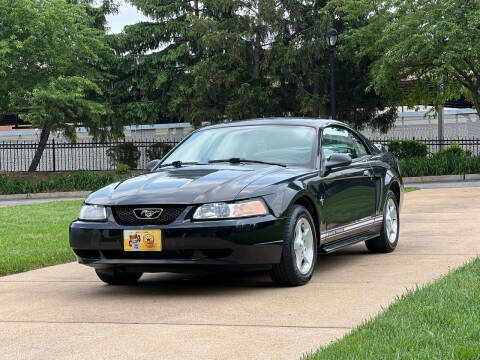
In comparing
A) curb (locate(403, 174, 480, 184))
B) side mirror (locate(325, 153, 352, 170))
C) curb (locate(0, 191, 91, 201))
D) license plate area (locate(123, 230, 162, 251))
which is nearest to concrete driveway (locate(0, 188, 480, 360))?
license plate area (locate(123, 230, 162, 251))

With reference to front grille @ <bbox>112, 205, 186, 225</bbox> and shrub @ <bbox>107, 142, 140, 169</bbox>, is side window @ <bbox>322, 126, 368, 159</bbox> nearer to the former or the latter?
front grille @ <bbox>112, 205, 186, 225</bbox>

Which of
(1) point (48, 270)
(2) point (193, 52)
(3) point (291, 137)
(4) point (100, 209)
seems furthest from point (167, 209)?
(2) point (193, 52)

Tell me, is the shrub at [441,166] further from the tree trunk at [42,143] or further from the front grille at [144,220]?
the front grille at [144,220]

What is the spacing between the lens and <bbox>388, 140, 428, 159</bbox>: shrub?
33531 millimetres

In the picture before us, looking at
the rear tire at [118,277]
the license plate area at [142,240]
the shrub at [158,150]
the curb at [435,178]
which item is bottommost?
the rear tire at [118,277]

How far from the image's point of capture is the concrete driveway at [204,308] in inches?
209

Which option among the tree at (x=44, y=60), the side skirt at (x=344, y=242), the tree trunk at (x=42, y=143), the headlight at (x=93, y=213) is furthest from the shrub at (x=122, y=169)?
the headlight at (x=93, y=213)

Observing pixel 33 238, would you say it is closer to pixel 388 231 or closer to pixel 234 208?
pixel 388 231

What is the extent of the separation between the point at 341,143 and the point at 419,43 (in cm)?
2150

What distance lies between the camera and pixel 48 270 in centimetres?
933

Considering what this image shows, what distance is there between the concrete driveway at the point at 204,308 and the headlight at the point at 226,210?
66 centimetres

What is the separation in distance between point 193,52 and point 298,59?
19.7ft

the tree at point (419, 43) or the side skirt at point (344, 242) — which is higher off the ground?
the tree at point (419, 43)

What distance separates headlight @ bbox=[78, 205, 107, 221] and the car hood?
0.16 feet
